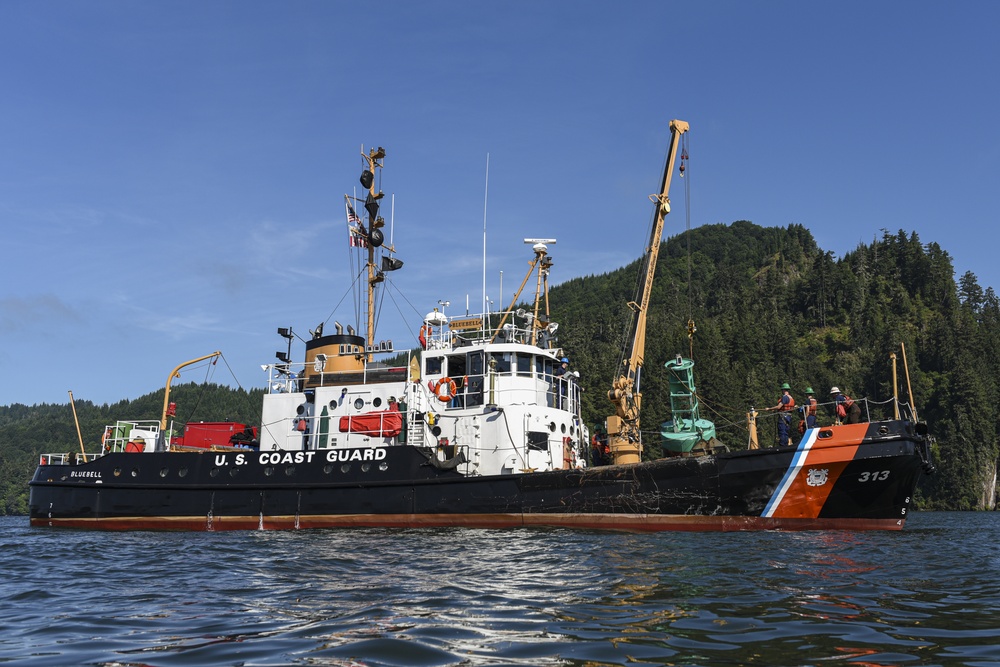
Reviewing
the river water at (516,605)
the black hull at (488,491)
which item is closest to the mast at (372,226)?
the black hull at (488,491)

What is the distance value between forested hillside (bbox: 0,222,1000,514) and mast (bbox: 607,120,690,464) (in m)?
17.2

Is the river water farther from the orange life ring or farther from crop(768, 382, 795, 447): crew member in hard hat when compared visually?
the orange life ring

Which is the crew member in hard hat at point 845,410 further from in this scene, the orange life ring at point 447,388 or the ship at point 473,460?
the orange life ring at point 447,388

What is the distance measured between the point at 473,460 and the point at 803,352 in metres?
84.7

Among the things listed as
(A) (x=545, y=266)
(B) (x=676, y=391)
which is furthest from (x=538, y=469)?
(A) (x=545, y=266)

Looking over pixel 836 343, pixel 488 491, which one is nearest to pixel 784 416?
pixel 488 491

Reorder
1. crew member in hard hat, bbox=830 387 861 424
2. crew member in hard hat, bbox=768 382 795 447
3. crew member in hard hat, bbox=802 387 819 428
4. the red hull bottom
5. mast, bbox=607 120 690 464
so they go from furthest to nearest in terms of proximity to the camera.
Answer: mast, bbox=607 120 690 464 → crew member in hard hat, bbox=768 382 795 447 → crew member in hard hat, bbox=802 387 819 428 → crew member in hard hat, bbox=830 387 861 424 → the red hull bottom

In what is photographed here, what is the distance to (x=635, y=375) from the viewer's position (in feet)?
78.9

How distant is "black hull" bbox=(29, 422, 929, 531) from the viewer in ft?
57.1

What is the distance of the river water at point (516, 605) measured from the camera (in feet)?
18.7

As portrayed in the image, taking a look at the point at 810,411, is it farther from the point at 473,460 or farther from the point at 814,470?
the point at 473,460

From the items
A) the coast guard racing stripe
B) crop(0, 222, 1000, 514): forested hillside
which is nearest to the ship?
the coast guard racing stripe

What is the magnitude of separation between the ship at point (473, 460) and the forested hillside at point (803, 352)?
66.4 ft

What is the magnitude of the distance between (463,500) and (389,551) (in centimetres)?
619
